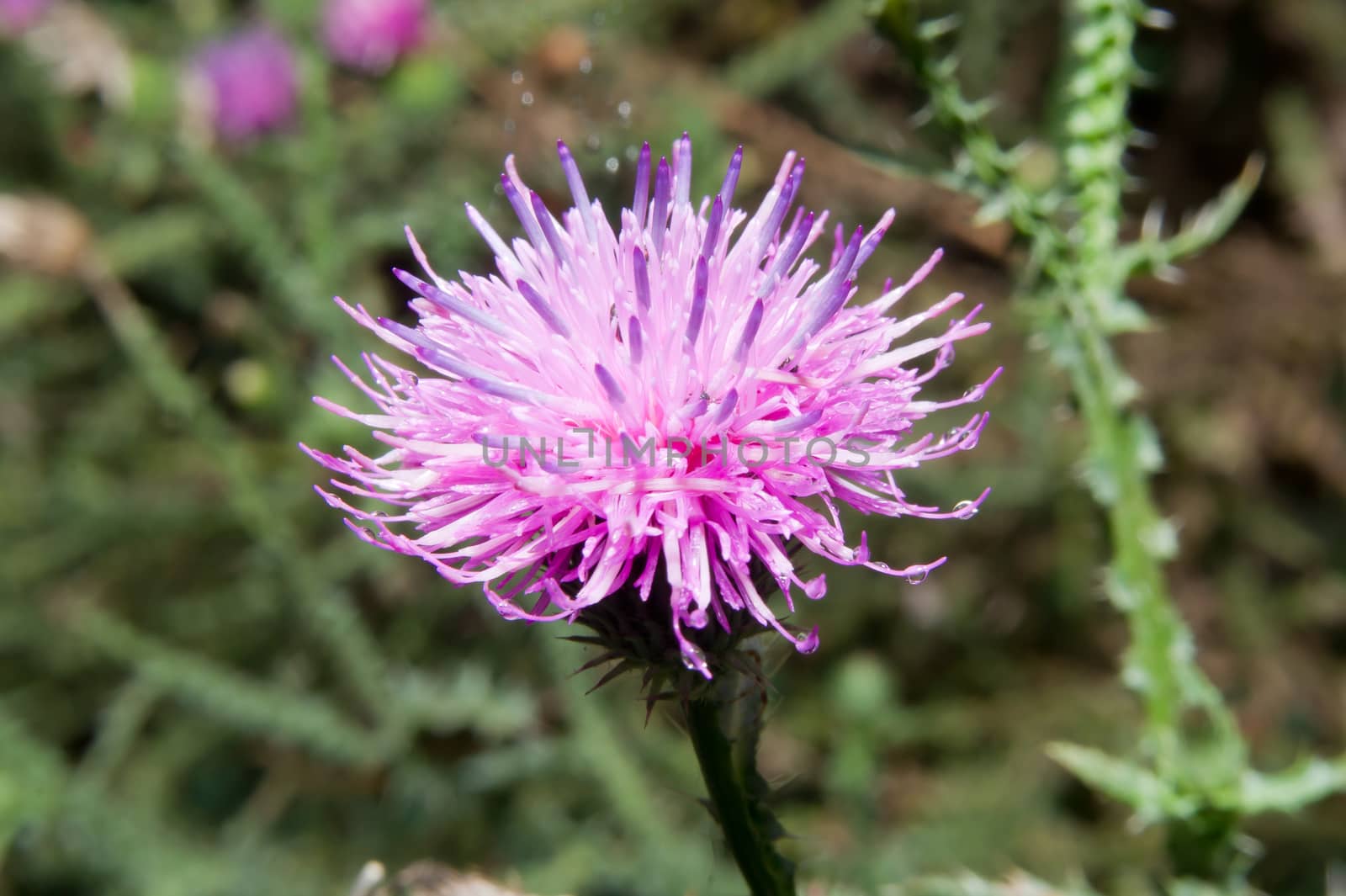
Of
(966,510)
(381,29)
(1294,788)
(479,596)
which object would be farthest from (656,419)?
(381,29)

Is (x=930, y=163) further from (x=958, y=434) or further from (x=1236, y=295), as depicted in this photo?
(x=1236, y=295)

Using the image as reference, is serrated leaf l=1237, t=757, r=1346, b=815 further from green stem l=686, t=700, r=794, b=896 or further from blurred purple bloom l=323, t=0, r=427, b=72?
blurred purple bloom l=323, t=0, r=427, b=72

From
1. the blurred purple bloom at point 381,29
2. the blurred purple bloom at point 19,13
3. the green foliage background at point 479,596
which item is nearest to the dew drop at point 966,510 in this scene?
the green foliage background at point 479,596

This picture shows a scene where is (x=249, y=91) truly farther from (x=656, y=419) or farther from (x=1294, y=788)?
(x=1294, y=788)

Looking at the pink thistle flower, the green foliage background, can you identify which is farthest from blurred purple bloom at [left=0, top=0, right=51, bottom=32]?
the pink thistle flower

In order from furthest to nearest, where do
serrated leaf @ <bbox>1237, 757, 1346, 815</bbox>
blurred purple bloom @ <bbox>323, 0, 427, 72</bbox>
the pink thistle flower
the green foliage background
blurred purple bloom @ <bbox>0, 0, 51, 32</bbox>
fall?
blurred purple bloom @ <bbox>0, 0, 51, 32</bbox>, blurred purple bloom @ <bbox>323, 0, 427, 72</bbox>, the green foliage background, serrated leaf @ <bbox>1237, 757, 1346, 815</bbox>, the pink thistle flower

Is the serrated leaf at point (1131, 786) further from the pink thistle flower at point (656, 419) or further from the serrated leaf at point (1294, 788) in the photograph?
the pink thistle flower at point (656, 419)
